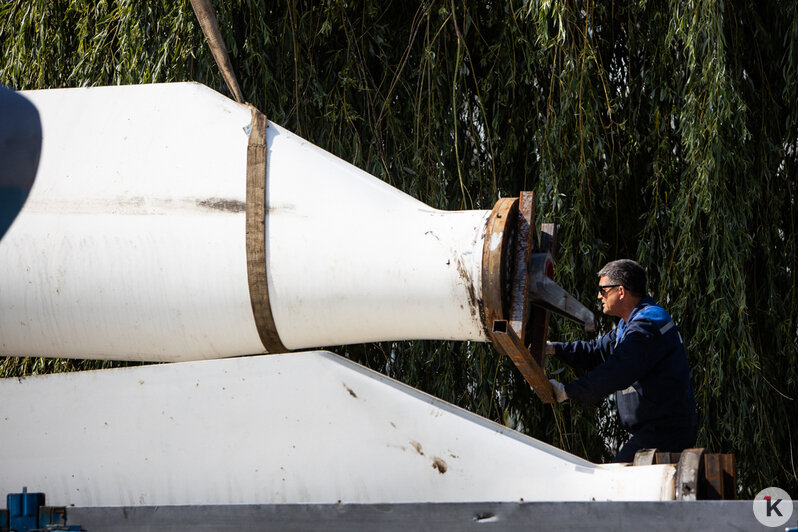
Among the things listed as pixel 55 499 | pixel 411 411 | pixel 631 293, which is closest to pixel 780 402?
pixel 631 293

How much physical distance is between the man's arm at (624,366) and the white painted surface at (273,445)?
44 centimetres

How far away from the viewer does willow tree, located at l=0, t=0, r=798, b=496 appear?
11.4 feet

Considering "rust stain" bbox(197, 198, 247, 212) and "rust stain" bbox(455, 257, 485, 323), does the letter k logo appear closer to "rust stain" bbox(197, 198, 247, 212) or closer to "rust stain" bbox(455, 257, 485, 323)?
"rust stain" bbox(455, 257, 485, 323)

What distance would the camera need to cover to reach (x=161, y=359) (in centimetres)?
233

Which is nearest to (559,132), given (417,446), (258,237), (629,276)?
(629,276)

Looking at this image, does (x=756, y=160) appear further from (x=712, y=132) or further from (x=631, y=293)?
(x=631, y=293)

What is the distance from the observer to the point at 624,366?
8.46 feet

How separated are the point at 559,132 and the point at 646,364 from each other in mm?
1159

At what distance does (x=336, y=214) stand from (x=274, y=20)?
5.89 ft

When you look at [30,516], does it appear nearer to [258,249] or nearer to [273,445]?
[273,445]

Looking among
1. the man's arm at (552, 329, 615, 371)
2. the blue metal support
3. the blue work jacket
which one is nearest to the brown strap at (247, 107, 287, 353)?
the blue metal support

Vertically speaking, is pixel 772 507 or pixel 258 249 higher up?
pixel 258 249

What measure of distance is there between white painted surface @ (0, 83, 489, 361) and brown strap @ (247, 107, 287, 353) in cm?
2

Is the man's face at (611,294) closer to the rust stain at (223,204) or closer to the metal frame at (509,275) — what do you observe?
the metal frame at (509,275)
